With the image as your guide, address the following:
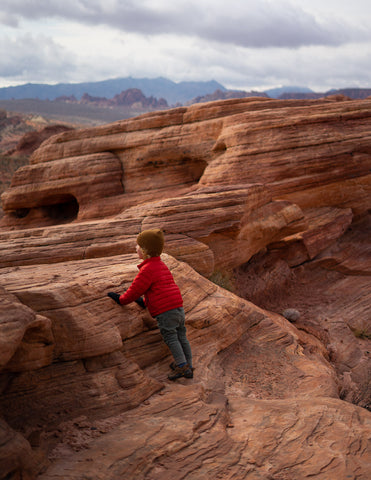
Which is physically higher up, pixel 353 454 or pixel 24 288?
pixel 24 288

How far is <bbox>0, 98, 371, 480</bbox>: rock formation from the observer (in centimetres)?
349

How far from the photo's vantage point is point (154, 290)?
468 centimetres

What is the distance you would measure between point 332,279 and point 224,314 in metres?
6.89

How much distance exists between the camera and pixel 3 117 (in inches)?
2677

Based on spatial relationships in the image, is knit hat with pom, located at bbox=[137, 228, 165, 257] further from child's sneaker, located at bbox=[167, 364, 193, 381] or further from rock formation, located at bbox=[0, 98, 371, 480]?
child's sneaker, located at bbox=[167, 364, 193, 381]

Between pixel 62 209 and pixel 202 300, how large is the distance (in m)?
10.3

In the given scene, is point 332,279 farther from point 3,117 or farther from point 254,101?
point 3,117

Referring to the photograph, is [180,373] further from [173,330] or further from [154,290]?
[154,290]

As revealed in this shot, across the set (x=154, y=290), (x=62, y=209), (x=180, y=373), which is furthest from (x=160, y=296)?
(x=62, y=209)

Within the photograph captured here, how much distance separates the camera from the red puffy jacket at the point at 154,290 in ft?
15.1

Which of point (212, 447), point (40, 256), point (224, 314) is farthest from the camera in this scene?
point (40, 256)

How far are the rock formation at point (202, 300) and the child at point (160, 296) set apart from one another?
248mm

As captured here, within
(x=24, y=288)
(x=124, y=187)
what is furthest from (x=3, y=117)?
(x=24, y=288)

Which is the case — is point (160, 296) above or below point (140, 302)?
above
